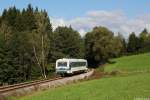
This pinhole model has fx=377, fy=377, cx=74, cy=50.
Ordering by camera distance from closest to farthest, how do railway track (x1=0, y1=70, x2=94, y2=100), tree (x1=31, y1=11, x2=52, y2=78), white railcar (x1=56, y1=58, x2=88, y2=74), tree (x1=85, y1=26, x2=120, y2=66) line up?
1. railway track (x1=0, y1=70, x2=94, y2=100)
2. white railcar (x1=56, y1=58, x2=88, y2=74)
3. tree (x1=31, y1=11, x2=52, y2=78)
4. tree (x1=85, y1=26, x2=120, y2=66)

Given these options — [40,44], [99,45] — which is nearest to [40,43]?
[40,44]

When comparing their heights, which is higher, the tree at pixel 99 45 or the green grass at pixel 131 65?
the tree at pixel 99 45

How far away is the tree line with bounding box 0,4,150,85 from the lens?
74.4 m

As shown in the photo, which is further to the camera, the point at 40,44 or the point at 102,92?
the point at 40,44

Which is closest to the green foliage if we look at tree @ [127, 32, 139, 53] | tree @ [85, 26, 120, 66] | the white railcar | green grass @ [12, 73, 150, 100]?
the white railcar

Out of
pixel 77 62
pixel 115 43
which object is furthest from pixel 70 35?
pixel 77 62

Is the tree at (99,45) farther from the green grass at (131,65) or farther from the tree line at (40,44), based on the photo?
the green grass at (131,65)

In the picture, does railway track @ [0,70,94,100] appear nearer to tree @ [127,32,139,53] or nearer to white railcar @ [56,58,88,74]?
white railcar @ [56,58,88,74]

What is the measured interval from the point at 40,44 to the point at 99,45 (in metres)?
29.5

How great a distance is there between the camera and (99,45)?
103562mm

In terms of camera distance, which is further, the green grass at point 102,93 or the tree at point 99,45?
the tree at point 99,45

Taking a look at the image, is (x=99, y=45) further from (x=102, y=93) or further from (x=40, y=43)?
(x=102, y=93)

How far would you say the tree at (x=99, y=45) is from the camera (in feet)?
339

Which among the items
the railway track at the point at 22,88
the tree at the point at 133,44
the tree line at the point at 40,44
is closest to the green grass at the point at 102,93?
the railway track at the point at 22,88
